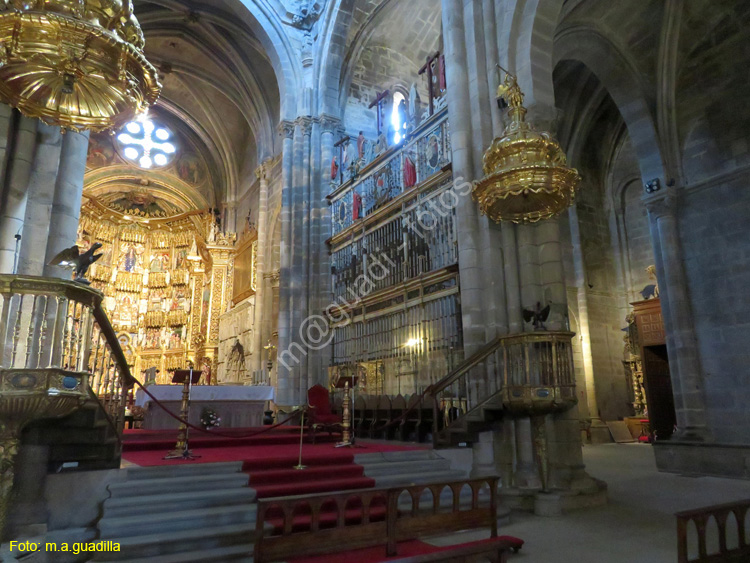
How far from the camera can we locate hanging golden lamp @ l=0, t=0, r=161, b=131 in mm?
6061

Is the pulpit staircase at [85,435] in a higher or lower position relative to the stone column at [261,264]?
lower

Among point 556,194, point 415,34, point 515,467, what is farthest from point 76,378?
point 415,34

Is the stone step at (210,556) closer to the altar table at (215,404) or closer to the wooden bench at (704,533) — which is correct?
the wooden bench at (704,533)

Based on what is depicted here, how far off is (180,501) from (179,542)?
1.99 ft

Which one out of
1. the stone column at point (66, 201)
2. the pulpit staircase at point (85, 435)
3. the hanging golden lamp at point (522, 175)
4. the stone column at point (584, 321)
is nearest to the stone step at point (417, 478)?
the pulpit staircase at point (85, 435)

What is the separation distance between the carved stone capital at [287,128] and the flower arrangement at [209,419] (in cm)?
788

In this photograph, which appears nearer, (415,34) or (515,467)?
(515,467)

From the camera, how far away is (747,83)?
34.4 feet

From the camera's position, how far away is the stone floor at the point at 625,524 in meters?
4.46

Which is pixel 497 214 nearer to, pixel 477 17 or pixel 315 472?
pixel 477 17

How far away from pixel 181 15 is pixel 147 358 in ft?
46.1

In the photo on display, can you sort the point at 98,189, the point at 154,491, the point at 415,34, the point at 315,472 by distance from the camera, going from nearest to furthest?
the point at 154,491 → the point at 315,472 → the point at 415,34 → the point at 98,189

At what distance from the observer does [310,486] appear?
557 cm

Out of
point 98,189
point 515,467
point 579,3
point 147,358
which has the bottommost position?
point 515,467
